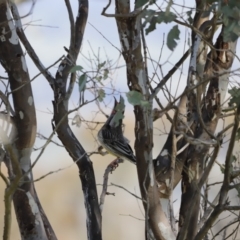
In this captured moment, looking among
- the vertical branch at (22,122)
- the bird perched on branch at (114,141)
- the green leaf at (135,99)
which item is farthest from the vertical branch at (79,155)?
the green leaf at (135,99)

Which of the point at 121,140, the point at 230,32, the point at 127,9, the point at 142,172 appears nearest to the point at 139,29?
the point at 127,9

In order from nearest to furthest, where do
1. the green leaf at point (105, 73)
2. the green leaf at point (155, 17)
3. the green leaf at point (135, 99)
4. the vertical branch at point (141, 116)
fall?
1. the green leaf at point (155, 17)
2. the green leaf at point (135, 99)
3. the vertical branch at point (141, 116)
4. the green leaf at point (105, 73)

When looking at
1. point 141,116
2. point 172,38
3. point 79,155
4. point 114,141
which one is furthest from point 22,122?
point 114,141

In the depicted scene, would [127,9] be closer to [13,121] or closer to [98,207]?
[13,121]

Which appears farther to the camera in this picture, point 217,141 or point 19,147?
point 19,147

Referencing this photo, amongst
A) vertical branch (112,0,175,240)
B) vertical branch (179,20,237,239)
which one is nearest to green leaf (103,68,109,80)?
vertical branch (112,0,175,240)

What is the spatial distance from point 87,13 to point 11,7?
1.16 feet

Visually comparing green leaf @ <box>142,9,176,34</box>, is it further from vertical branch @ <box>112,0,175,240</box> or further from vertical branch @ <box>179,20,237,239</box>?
vertical branch @ <box>179,20,237,239</box>

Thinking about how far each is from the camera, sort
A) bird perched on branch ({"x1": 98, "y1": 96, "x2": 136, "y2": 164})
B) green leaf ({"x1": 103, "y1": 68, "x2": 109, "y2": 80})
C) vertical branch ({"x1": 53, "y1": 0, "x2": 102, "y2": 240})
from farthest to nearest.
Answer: bird perched on branch ({"x1": 98, "y1": 96, "x2": 136, "y2": 164}) < vertical branch ({"x1": 53, "y1": 0, "x2": 102, "y2": 240}) < green leaf ({"x1": 103, "y1": 68, "x2": 109, "y2": 80})

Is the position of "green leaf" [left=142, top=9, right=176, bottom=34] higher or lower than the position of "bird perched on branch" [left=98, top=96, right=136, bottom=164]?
lower

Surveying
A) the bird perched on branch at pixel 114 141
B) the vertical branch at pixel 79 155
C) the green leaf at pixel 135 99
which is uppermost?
the bird perched on branch at pixel 114 141

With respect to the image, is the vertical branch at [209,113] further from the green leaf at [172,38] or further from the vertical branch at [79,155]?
the green leaf at [172,38]

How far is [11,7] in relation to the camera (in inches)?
73.1

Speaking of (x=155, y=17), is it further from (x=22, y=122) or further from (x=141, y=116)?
(x=22, y=122)
